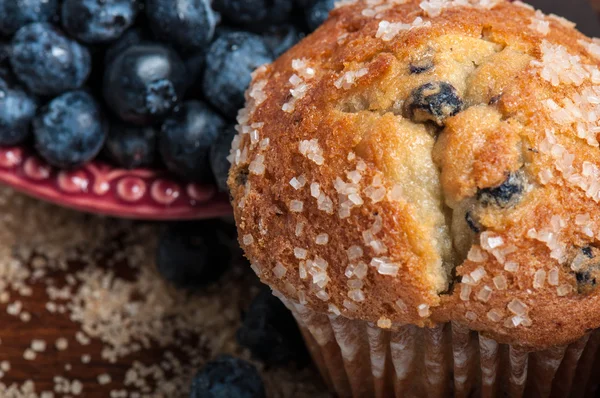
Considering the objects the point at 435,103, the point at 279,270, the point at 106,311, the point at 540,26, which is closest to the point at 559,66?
the point at 540,26

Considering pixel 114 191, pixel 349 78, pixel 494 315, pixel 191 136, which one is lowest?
pixel 114 191

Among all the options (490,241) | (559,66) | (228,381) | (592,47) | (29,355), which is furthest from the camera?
(29,355)

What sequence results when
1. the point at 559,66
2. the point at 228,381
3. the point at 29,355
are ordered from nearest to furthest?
the point at 559,66
the point at 228,381
the point at 29,355

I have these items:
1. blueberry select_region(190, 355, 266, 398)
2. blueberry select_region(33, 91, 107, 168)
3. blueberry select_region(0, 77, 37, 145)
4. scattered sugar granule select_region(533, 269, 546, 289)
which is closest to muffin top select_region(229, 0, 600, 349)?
scattered sugar granule select_region(533, 269, 546, 289)

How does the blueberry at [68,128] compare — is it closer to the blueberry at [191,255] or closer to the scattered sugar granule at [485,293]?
the blueberry at [191,255]

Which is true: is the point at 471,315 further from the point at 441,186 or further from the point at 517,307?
the point at 441,186

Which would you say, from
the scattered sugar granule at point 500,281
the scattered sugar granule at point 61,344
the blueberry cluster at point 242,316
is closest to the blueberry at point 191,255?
the blueberry cluster at point 242,316
